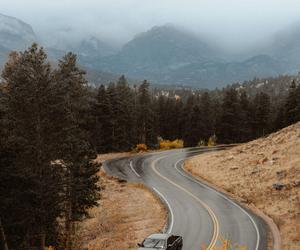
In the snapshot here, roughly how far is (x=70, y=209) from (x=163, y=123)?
91.1 metres

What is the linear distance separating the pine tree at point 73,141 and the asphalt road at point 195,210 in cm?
753

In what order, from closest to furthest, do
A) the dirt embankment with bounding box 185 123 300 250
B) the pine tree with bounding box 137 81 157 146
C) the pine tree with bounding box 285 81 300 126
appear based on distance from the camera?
the dirt embankment with bounding box 185 123 300 250 → the pine tree with bounding box 285 81 300 126 → the pine tree with bounding box 137 81 157 146

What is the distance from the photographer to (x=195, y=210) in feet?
135

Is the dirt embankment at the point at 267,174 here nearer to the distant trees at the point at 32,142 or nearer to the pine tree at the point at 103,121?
the distant trees at the point at 32,142

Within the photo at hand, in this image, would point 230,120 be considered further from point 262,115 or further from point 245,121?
point 262,115

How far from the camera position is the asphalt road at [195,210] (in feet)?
108

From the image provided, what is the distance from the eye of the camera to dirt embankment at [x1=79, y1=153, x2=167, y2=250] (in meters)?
33.3

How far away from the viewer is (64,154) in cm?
3119

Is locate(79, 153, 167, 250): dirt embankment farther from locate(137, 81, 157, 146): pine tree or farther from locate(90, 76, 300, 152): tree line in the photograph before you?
locate(137, 81, 157, 146): pine tree

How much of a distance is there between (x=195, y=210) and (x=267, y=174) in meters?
11.7

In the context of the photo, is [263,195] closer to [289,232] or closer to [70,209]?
[289,232]

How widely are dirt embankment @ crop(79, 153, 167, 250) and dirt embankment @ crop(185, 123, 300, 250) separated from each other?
365 inches

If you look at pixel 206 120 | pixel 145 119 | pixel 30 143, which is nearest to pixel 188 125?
pixel 206 120

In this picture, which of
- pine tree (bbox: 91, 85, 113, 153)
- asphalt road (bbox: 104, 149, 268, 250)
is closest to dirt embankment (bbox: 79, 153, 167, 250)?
asphalt road (bbox: 104, 149, 268, 250)
